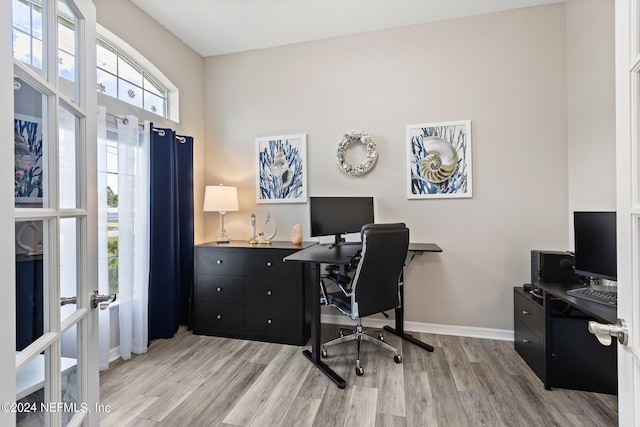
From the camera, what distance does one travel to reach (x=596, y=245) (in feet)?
5.98

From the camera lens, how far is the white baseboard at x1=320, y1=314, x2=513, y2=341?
107 inches

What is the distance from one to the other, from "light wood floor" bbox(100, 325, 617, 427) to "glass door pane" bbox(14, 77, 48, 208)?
61.1 inches

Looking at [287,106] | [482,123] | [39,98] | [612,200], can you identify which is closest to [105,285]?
[39,98]

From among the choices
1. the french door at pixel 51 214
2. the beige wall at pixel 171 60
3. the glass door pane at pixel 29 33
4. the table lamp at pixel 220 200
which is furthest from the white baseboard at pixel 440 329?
the glass door pane at pixel 29 33

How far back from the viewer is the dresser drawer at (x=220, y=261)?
2.79 meters

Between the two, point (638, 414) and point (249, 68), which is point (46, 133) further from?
point (249, 68)

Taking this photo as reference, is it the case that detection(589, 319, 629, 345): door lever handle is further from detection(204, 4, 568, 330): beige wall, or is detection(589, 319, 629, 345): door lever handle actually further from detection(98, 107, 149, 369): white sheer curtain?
detection(98, 107, 149, 369): white sheer curtain

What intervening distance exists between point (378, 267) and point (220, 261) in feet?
5.08

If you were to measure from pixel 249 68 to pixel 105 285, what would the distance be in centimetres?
259

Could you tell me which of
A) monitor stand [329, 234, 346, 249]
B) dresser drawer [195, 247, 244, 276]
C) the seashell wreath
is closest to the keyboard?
monitor stand [329, 234, 346, 249]

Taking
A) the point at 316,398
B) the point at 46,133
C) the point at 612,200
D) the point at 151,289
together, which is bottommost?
the point at 316,398

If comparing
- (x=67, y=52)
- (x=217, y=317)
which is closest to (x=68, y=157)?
(x=67, y=52)

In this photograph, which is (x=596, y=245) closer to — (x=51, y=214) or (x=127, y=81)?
(x=51, y=214)

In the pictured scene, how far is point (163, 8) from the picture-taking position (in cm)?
262
